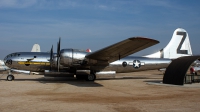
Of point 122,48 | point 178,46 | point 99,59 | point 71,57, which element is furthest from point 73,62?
point 178,46

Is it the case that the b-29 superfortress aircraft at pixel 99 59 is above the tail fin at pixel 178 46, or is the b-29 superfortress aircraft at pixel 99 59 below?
below

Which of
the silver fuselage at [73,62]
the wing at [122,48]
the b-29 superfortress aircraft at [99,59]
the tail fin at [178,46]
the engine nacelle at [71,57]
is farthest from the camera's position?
the tail fin at [178,46]

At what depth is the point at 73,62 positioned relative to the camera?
18891 millimetres

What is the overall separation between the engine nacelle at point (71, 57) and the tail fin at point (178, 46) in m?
10.0

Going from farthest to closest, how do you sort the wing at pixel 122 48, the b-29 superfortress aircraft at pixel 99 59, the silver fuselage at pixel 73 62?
the silver fuselage at pixel 73 62, the b-29 superfortress aircraft at pixel 99 59, the wing at pixel 122 48

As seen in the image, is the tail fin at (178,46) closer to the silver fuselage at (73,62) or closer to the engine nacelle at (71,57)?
the silver fuselage at (73,62)

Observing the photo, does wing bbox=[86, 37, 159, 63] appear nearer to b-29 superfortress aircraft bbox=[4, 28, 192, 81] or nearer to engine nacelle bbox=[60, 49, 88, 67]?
b-29 superfortress aircraft bbox=[4, 28, 192, 81]

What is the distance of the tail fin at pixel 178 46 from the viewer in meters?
23.8

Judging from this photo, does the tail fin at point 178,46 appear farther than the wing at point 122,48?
Yes

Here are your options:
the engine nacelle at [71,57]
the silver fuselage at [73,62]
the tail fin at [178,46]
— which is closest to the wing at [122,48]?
the engine nacelle at [71,57]

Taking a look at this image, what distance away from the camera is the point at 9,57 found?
69.3 ft

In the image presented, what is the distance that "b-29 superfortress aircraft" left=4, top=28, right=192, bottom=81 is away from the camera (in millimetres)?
17581

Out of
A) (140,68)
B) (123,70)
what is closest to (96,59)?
(123,70)

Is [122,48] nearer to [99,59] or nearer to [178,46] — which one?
[99,59]
